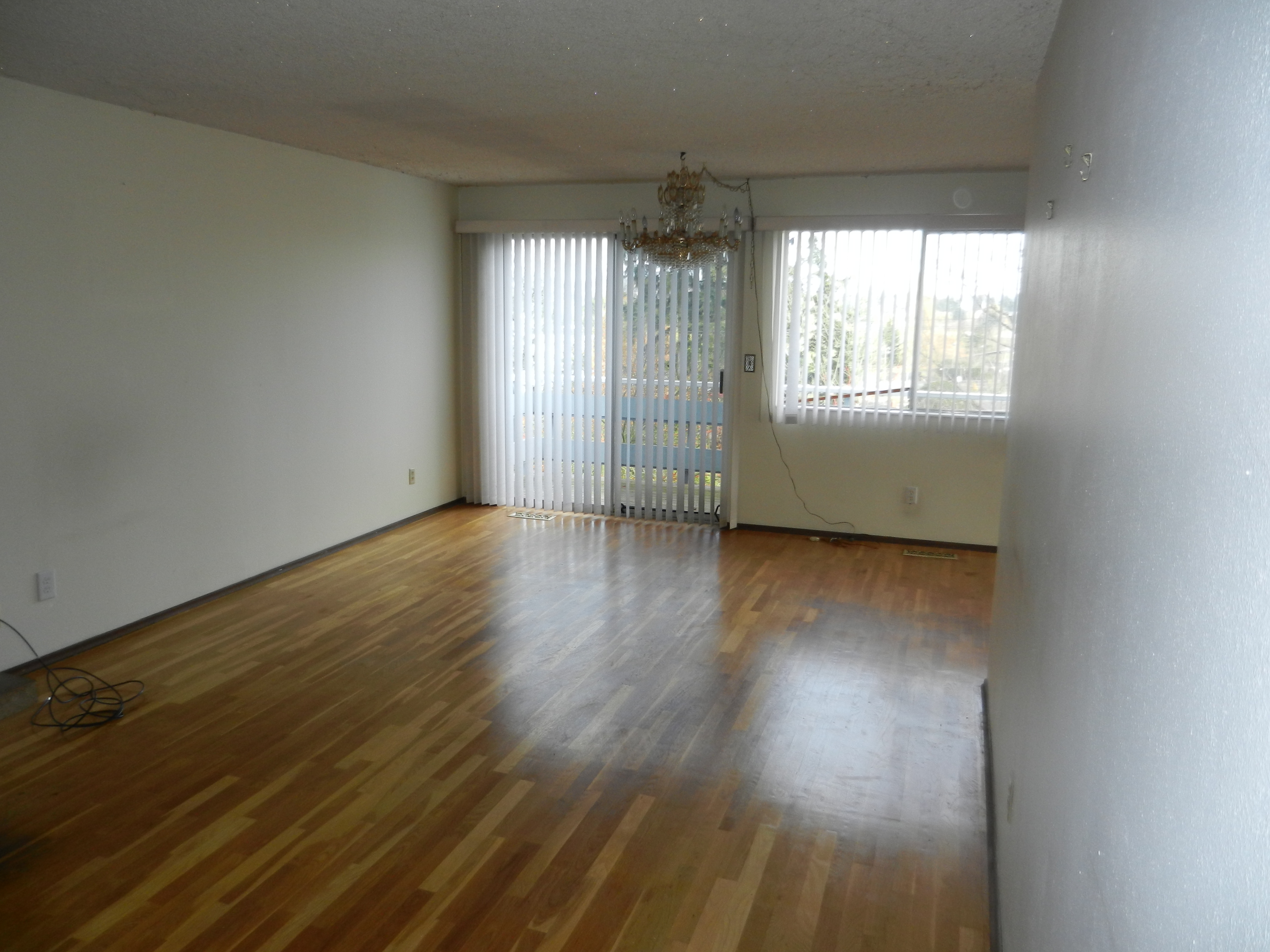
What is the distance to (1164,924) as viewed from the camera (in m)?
0.86

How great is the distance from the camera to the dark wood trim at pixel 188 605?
14.5ft

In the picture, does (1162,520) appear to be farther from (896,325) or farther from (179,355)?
(896,325)

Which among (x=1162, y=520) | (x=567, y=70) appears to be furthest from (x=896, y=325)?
(x=1162, y=520)

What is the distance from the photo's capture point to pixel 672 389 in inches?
295

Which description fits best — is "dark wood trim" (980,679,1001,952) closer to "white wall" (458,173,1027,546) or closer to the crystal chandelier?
the crystal chandelier

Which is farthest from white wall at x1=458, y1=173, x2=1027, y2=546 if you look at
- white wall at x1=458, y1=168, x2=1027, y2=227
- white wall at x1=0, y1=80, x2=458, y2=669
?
white wall at x1=0, y1=80, x2=458, y2=669

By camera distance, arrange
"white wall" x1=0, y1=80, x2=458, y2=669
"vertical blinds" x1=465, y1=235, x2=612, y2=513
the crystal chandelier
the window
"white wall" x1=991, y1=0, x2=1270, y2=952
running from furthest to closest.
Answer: "vertical blinds" x1=465, y1=235, x2=612, y2=513 → the window → the crystal chandelier → "white wall" x1=0, y1=80, x2=458, y2=669 → "white wall" x1=991, y1=0, x2=1270, y2=952

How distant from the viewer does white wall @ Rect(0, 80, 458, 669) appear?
4.26m

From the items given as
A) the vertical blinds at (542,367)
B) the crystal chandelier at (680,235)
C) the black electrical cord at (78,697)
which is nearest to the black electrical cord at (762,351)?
the vertical blinds at (542,367)

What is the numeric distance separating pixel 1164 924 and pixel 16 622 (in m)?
4.80

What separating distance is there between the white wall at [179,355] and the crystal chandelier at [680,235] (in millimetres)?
2178

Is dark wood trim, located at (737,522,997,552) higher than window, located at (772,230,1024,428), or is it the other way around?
window, located at (772,230,1024,428)

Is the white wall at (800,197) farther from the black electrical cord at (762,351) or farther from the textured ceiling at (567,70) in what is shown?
the textured ceiling at (567,70)

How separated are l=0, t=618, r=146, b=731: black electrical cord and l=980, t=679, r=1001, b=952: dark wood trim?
340 cm
